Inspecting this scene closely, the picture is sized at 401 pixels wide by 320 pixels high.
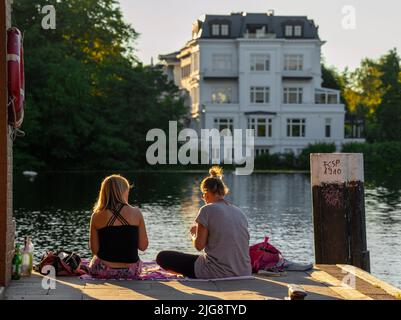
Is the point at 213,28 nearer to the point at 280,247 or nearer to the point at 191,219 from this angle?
the point at 191,219

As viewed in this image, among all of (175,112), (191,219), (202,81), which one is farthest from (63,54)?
(191,219)

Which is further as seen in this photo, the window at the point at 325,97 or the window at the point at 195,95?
the window at the point at 325,97

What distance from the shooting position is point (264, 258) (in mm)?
13117

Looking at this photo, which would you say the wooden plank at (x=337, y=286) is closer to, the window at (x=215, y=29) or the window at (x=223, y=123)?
the window at (x=223, y=123)

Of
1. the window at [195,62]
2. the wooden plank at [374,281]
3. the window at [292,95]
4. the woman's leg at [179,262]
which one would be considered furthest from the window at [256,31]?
the woman's leg at [179,262]

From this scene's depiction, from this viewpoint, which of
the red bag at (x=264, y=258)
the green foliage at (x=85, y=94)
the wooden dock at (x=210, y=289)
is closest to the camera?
the wooden dock at (x=210, y=289)

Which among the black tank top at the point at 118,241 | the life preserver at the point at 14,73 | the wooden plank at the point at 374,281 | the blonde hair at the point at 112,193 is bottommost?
the wooden plank at the point at 374,281

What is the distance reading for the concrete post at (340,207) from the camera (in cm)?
1441

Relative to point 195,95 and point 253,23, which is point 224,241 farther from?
point 253,23

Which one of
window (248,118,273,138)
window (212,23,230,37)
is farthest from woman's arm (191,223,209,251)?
window (212,23,230,37)

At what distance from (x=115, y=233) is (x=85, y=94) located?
68.5 meters

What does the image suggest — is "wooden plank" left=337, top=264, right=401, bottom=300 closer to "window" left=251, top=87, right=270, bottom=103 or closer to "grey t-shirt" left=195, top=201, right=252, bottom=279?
"grey t-shirt" left=195, top=201, right=252, bottom=279

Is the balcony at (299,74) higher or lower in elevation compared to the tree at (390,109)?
higher

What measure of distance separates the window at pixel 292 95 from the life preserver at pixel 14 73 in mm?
86955
